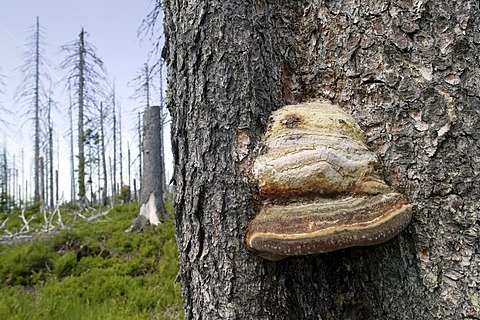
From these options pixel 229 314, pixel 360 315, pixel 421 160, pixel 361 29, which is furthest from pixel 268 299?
pixel 361 29

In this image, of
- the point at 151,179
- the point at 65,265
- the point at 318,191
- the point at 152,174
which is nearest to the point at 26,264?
the point at 65,265

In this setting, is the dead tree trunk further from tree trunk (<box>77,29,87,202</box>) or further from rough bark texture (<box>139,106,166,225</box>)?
tree trunk (<box>77,29,87,202</box>)

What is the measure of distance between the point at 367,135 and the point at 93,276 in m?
6.20

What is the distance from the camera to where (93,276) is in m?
6.14

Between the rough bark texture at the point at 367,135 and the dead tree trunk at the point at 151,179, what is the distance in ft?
29.8

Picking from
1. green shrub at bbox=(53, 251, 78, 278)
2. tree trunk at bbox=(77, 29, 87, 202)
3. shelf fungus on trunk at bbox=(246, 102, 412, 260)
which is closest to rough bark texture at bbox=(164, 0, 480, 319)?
shelf fungus on trunk at bbox=(246, 102, 412, 260)

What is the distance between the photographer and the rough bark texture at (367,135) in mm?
991

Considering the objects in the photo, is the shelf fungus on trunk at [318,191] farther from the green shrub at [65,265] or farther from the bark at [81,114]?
the bark at [81,114]

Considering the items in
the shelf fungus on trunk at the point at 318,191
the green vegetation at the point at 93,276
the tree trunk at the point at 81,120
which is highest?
the tree trunk at the point at 81,120

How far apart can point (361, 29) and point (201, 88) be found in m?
0.55

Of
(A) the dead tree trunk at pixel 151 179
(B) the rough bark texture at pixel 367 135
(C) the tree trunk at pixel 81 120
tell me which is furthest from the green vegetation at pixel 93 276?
(C) the tree trunk at pixel 81 120

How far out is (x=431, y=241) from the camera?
999mm

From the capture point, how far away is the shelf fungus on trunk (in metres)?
0.91

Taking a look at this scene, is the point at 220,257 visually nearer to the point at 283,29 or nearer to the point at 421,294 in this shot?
the point at 421,294
